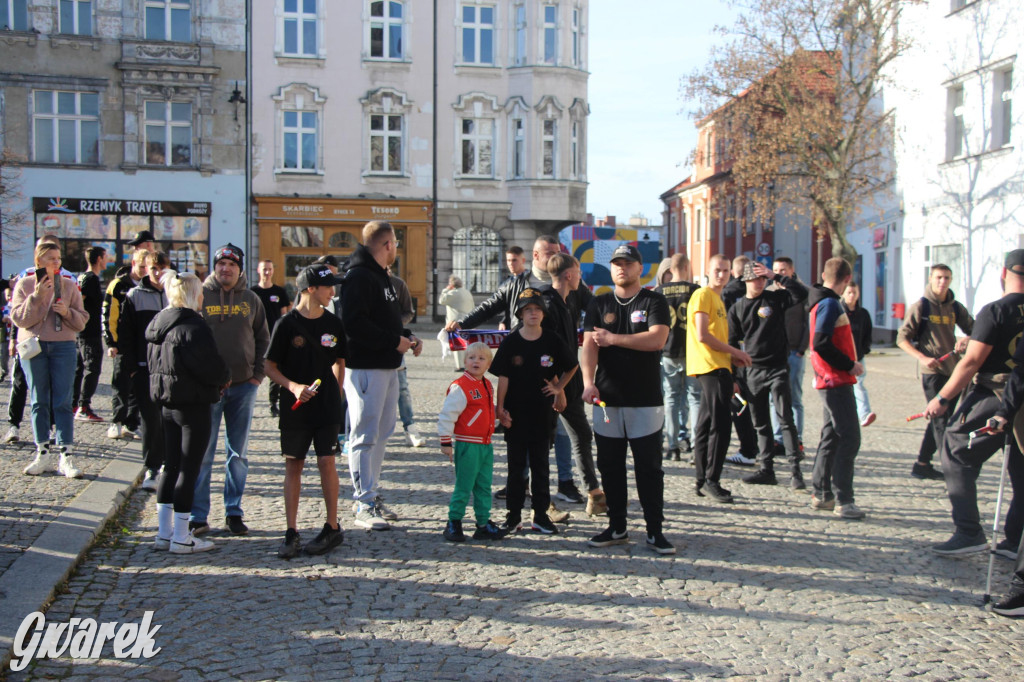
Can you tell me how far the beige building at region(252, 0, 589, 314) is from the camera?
3478cm

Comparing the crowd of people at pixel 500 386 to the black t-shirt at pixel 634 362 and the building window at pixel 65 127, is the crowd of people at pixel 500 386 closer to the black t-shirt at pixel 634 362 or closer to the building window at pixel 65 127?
the black t-shirt at pixel 634 362

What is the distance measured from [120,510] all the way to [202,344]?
2.05 meters

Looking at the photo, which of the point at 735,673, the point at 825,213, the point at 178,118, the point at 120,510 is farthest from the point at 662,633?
the point at 178,118

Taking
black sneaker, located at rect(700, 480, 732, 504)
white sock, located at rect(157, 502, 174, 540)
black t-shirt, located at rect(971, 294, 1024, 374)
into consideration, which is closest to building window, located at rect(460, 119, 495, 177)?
black sneaker, located at rect(700, 480, 732, 504)

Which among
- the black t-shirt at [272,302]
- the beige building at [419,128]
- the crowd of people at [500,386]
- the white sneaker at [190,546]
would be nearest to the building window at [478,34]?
the beige building at [419,128]

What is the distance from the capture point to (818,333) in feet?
25.1

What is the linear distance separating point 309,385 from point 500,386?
135 centimetres

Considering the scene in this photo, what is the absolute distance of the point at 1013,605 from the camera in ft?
A: 17.3

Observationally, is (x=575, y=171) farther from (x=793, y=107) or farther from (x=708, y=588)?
(x=708, y=588)

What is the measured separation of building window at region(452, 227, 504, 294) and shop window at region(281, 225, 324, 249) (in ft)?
15.4

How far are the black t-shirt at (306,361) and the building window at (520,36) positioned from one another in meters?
31.1

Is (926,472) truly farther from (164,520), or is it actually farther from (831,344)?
(164,520)

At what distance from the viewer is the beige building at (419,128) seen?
3478 centimetres

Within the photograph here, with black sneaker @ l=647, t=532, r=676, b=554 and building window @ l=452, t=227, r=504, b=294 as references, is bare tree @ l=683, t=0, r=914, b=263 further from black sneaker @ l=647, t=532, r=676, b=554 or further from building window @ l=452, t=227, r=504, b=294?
black sneaker @ l=647, t=532, r=676, b=554
